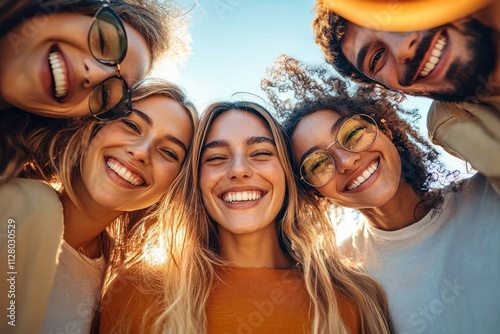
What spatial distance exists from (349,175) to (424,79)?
877 millimetres

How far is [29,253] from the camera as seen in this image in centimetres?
222

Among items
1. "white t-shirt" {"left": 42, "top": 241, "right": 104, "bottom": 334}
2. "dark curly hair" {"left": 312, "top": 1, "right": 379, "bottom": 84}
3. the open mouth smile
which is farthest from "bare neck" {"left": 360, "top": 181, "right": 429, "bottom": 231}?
the open mouth smile

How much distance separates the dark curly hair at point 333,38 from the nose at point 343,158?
26.4 inches

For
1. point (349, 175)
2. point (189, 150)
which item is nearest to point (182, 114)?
point (189, 150)

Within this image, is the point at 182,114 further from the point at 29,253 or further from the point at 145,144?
the point at 29,253

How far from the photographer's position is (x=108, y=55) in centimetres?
259

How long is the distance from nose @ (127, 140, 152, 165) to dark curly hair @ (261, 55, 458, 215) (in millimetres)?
1199

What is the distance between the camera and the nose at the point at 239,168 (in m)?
3.07

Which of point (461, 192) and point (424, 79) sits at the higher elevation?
point (424, 79)

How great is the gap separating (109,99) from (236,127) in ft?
3.23

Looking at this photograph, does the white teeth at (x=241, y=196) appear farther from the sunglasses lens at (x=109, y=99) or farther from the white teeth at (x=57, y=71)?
the white teeth at (x=57, y=71)

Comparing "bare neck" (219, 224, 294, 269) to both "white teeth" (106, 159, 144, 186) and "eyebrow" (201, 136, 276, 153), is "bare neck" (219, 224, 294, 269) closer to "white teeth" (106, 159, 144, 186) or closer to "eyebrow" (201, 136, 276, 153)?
"eyebrow" (201, 136, 276, 153)

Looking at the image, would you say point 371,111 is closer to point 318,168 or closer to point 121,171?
point 318,168

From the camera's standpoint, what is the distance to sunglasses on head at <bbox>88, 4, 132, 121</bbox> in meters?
2.53
